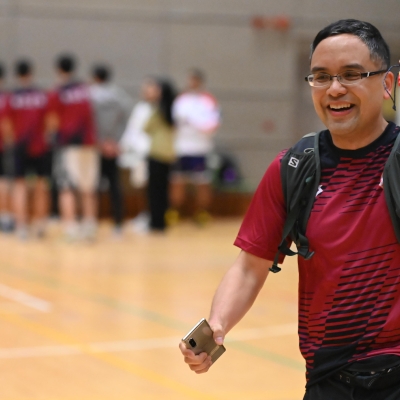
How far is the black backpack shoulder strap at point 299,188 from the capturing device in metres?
2.51

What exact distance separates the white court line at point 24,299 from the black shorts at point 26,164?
3788 mm

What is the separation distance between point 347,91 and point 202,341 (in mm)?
790

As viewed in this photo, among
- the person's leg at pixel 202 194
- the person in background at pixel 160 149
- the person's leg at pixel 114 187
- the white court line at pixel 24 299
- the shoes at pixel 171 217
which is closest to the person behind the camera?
the white court line at pixel 24 299

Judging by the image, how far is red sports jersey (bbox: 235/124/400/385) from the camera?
7.96 ft

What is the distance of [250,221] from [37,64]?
12.3 metres

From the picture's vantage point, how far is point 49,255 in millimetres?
9953

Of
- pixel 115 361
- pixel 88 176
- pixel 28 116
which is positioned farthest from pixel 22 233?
pixel 115 361

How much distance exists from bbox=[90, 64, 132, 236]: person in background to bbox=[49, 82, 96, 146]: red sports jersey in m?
0.30

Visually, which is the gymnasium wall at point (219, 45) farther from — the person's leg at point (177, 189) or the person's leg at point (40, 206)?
the person's leg at point (40, 206)

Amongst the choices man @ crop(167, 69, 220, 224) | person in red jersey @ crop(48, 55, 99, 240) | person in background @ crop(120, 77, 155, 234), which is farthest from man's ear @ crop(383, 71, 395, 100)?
man @ crop(167, 69, 220, 224)

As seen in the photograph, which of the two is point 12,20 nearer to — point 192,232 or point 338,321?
point 192,232

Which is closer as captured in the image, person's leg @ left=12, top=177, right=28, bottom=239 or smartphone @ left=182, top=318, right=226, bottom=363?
smartphone @ left=182, top=318, right=226, bottom=363

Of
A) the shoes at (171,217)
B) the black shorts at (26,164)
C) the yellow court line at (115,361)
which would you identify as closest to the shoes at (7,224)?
the black shorts at (26,164)

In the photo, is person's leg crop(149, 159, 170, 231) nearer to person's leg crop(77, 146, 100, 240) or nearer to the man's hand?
person's leg crop(77, 146, 100, 240)
